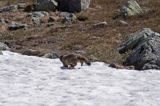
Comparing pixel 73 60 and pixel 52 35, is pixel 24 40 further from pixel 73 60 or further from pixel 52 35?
pixel 73 60

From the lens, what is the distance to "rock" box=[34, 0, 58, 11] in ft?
158

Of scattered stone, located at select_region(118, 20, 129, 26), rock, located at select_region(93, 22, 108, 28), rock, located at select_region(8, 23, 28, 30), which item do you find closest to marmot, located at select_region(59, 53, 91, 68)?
rock, located at select_region(93, 22, 108, 28)

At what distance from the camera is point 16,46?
30484mm

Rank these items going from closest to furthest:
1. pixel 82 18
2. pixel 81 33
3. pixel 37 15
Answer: pixel 81 33, pixel 82 18, pixel 37 15

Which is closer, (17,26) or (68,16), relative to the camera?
(17,26)

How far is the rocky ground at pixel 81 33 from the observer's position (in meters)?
28.1

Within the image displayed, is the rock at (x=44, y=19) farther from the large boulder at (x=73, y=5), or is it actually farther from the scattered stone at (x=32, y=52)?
the scattered stone at (x=32, y=52)

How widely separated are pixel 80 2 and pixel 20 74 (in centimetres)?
2956

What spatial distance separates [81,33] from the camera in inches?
1357

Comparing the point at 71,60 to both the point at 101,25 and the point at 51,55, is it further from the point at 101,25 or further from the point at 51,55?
the point at 101,25

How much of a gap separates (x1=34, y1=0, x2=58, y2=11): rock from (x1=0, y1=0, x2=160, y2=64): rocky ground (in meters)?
1.76

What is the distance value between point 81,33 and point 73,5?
1472 centimetres

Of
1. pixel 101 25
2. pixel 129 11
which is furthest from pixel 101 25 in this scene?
pixel 129 11

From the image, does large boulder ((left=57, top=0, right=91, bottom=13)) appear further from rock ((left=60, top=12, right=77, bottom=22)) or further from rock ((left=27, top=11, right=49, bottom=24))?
rock ((left=27, top=11, right=49, bottom=24))
